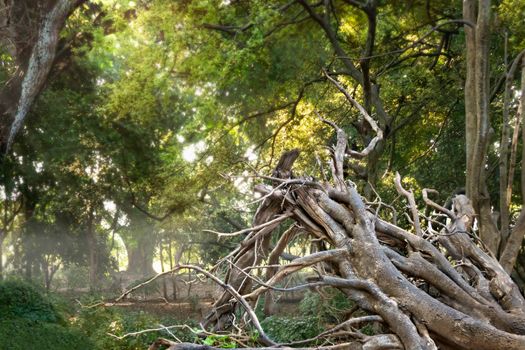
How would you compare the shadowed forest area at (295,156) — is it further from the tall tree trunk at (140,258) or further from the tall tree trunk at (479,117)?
the tall tree trunk at (140,258)

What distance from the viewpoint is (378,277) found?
11.8ft

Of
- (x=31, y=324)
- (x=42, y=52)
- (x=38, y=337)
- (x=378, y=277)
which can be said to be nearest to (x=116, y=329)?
(x=38, y=337)

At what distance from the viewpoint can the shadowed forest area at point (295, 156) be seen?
373 centimetres

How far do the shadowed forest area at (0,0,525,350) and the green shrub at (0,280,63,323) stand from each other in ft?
0.17

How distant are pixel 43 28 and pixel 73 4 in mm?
845

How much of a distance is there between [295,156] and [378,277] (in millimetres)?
1483

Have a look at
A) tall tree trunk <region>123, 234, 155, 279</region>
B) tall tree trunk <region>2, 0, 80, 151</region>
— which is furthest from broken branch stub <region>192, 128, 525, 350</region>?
tall tree trunk <region>123, 234, 155, 279</region>

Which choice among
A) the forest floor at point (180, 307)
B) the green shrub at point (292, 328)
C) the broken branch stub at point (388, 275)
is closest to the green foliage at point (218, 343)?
the broken branch stub at point (388, 275)

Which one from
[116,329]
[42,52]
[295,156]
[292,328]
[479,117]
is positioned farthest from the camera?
[292,328]

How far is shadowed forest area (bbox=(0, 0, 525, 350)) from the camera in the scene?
147 inches

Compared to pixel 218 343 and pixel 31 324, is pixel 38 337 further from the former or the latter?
pixel 218 343

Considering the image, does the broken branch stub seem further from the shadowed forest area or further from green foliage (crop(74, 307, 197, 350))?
green foliage (crop(74, 307, 197, 350))

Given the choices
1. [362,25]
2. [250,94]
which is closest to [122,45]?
[250,94]

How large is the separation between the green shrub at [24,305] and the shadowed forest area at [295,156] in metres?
0.05
